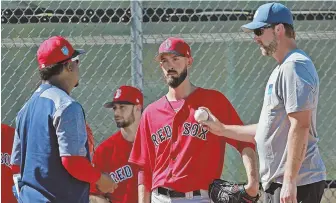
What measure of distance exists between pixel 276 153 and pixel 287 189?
11.8 inches

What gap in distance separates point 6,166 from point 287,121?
256 centimetres

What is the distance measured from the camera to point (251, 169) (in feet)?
17.7

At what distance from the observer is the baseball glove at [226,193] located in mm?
5285

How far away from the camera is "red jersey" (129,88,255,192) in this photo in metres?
5.43

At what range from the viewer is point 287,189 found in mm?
4348

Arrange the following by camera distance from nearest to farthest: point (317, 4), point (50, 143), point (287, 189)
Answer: point (287, 189) < point (50, 143) < point (317, 4)

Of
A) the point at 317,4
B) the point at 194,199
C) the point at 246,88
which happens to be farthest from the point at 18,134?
the point at 317,4

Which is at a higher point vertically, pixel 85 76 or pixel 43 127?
pixel 85 76

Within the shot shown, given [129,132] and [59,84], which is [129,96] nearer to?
[129,132]

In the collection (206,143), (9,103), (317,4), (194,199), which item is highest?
(317,4)

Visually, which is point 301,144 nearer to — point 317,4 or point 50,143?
point 50,143

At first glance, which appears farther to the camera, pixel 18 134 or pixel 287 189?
pixel 18 134

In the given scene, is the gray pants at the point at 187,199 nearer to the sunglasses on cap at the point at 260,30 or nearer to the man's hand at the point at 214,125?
the man's hand at the point at 214,125

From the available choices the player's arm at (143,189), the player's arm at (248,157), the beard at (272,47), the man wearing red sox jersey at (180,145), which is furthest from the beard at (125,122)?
the beard at (272,47)
